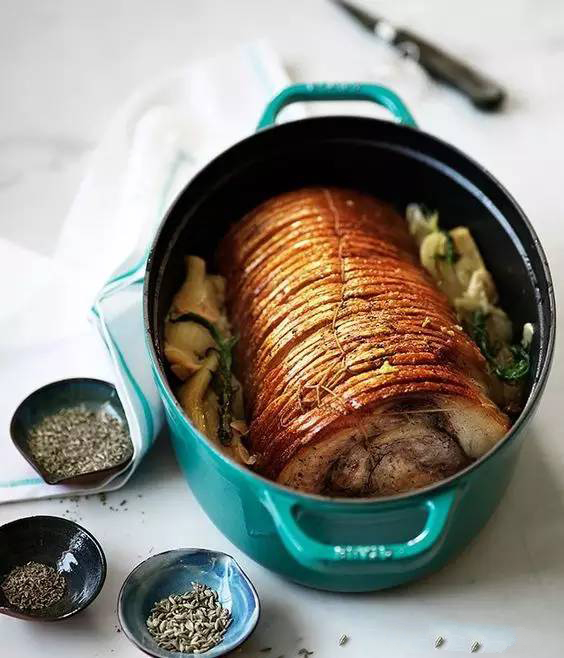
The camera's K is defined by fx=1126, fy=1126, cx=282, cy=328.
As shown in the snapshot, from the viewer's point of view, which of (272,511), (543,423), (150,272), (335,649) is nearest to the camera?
(272,511)

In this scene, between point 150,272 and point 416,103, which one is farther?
point 416,103

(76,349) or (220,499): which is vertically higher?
(220,499)

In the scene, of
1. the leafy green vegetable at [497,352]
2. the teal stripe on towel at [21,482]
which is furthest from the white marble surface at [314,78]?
the leafy green vegetable at [497,352]

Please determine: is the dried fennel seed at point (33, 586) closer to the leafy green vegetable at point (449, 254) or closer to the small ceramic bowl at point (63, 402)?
the small ceramic bowl at point (63, 402)

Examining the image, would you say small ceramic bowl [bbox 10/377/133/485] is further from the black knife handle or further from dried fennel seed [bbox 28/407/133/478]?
the black knife handle

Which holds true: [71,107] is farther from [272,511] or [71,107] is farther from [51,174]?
[272,511]

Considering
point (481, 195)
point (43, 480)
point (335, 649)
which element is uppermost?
point (481, 195)

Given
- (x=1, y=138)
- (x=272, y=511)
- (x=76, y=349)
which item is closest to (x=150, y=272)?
(x=76, y=349)
